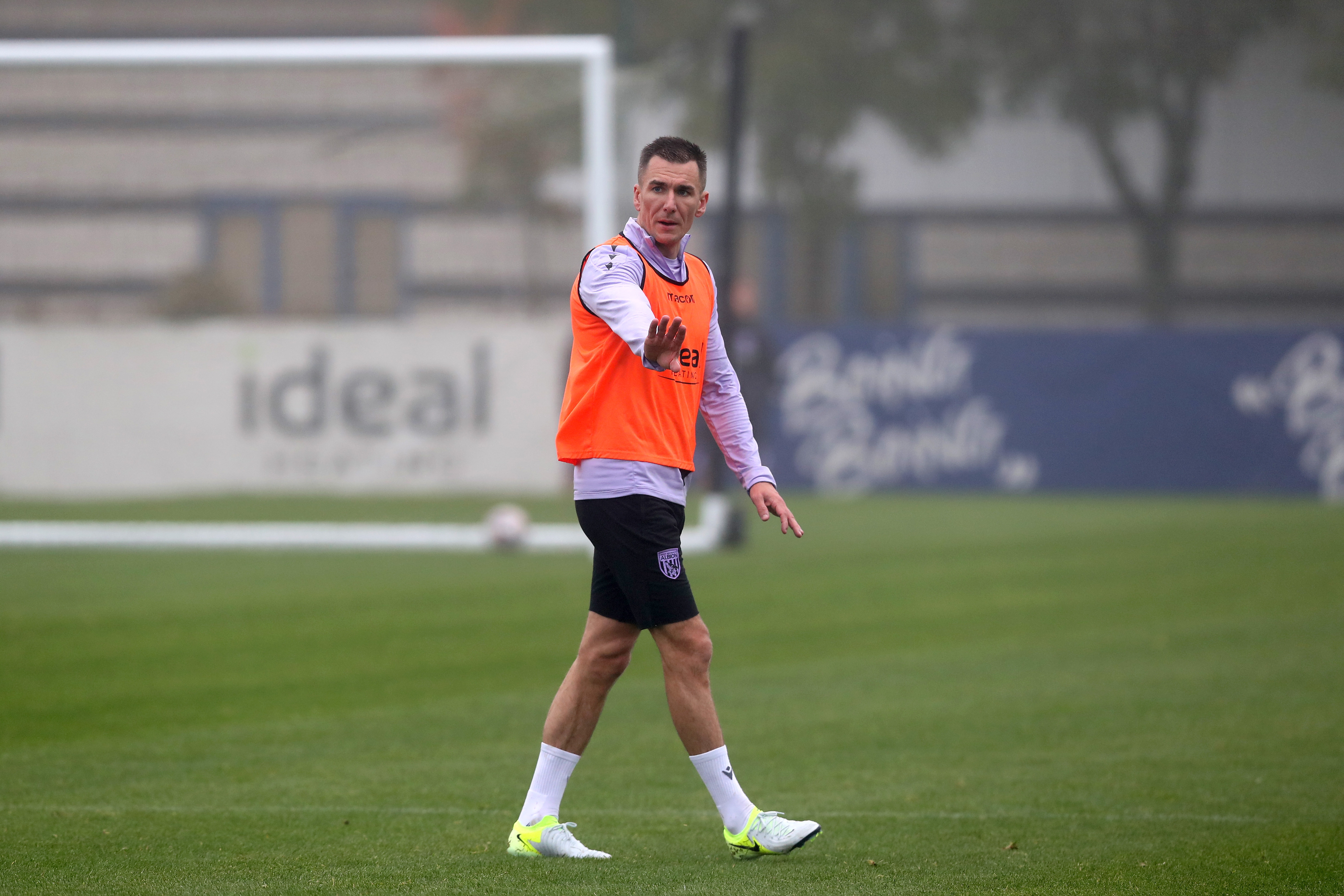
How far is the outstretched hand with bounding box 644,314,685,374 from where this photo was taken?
4.65 meters

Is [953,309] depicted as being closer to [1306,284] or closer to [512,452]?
[1306,284]

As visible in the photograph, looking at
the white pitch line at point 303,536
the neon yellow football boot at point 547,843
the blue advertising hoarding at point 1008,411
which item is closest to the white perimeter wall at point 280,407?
the white pitch line at point 303,536

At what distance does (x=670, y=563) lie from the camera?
507 cm

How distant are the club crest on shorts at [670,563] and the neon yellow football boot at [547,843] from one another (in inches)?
32.6

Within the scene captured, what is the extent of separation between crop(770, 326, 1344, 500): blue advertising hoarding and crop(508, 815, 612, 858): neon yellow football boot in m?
16.9

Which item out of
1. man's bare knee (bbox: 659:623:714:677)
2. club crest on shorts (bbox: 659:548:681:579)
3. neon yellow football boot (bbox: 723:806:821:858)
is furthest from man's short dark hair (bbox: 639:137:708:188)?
neon yellow football boot (bbox: 723:806:821:858)

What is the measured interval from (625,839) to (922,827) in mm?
979

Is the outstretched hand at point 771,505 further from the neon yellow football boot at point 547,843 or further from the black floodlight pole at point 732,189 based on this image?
the black floodlight pole at point 732,189

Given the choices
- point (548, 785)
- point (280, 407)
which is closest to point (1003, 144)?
point (280, 407)

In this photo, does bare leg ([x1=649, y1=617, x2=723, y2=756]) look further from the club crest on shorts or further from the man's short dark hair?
the man's short dark hair

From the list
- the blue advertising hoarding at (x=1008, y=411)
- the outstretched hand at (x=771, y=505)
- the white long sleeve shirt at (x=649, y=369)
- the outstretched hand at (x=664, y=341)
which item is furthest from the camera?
the blue advertising hoarding at (x=1008, y=411)

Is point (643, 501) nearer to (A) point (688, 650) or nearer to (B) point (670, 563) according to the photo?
(B) point (670, 563)

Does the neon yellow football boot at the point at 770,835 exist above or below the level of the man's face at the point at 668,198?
below

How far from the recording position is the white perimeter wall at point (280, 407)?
51.7ft
